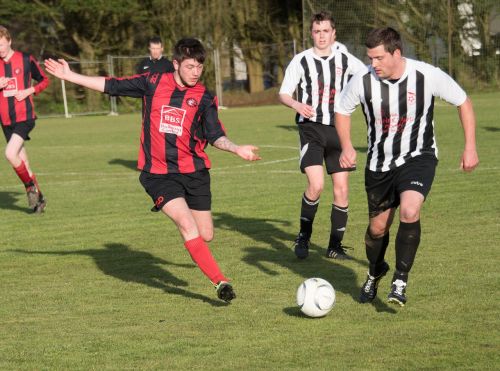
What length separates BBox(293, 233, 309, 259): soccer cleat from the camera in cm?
858

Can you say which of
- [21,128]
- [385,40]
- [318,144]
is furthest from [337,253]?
[21,128]

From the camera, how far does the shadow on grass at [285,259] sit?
752 cm

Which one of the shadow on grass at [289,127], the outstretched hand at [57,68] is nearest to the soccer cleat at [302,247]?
the outstretched hand at [57,68]

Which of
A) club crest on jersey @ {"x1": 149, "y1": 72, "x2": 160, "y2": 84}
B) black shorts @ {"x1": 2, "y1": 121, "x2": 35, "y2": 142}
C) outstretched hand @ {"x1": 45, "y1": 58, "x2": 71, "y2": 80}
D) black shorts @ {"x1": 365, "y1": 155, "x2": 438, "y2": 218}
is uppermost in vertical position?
outstretched hand @ {"x1": 45, "y1": 58, "x2": 71, "y2": 80}

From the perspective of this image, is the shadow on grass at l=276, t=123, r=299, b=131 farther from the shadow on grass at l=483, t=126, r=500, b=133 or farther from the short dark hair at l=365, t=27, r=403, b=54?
the short dark hair at l=365, t=27, r=403, b=54

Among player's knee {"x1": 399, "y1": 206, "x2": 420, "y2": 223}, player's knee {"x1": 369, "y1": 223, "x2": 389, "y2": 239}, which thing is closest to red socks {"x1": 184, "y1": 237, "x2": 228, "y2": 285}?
player's knee {"x1": 369, "y1": 223, "x2": 389, "y2": 239}

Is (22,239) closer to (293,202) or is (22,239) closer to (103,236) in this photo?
(103,236)

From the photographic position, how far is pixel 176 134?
23.3ft

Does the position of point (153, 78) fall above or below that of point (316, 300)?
above

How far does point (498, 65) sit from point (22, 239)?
87.2 feet

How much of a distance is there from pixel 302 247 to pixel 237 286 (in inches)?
52.2

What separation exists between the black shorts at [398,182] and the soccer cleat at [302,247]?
1932mm

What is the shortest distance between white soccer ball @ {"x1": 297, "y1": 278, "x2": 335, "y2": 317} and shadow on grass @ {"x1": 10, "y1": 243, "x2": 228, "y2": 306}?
0.80m

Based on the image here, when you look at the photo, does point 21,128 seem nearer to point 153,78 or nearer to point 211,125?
point 153,78
